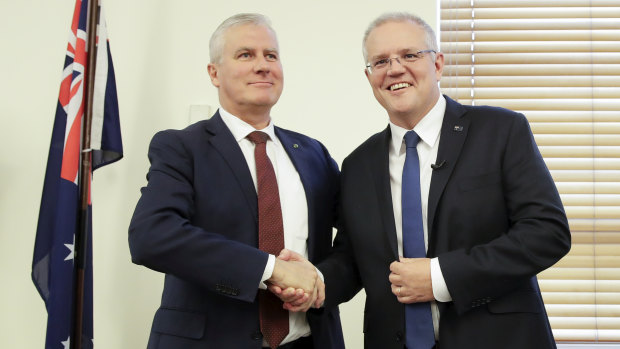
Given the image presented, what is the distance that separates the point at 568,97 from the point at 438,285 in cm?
187

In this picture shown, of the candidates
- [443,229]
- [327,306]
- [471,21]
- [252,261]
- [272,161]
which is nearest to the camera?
[252,261]

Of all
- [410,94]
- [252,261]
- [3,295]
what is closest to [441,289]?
[252,261]

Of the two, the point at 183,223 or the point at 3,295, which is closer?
the point at 183,223

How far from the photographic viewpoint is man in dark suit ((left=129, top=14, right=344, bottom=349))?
5.00 ft

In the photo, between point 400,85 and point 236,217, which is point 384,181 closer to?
point 400,85

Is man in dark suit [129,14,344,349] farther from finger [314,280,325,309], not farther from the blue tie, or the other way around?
the blue tie

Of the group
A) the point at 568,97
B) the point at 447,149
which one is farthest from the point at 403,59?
the point at 568,97

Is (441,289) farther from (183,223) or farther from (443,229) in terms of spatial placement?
(183,223)

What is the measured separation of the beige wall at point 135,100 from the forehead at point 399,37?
1.03 metres

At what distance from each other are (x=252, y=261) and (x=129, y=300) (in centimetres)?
155

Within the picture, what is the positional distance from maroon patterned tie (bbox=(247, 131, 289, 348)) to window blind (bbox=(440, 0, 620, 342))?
61.4 inches

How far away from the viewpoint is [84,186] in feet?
8.27

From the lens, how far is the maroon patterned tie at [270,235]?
163cm

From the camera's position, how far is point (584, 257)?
2.88 metres
